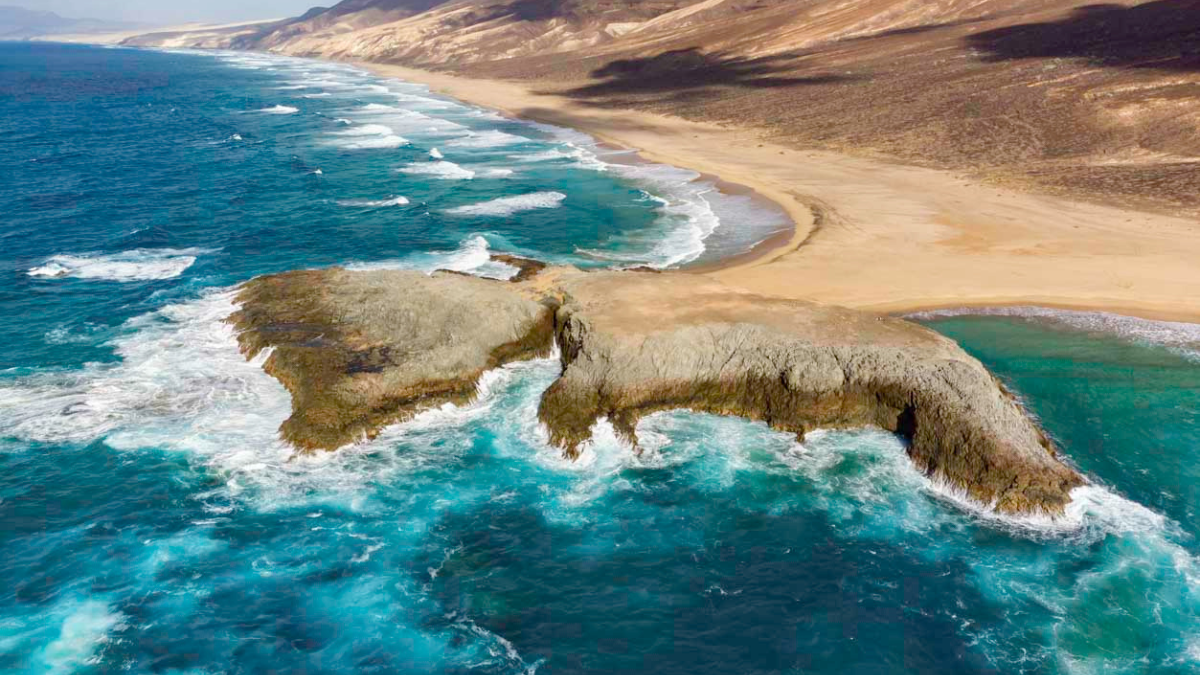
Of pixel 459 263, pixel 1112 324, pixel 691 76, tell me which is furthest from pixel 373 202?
pixel 691 76

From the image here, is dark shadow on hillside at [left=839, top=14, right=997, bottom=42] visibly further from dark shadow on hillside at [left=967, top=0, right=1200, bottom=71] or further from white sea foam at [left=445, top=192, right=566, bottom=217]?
white sea foam at [left=445, top=192, right=566, bottom=217]

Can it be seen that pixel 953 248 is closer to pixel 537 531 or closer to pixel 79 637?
pixel 537 531

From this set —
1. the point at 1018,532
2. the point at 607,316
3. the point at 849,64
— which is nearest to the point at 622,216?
the point at 607,316

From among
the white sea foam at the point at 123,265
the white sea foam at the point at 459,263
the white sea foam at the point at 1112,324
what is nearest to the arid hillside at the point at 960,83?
the white sea foam at the point at 1112,324

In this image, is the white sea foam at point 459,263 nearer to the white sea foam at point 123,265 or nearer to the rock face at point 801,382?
the white sea foam at point 123,265

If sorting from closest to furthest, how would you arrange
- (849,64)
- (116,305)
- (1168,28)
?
(116,305) < (1168,28) < (849,64)

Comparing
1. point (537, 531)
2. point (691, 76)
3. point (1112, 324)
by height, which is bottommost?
point (537, 531)

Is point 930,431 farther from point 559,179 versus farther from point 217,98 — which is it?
point 217,98
